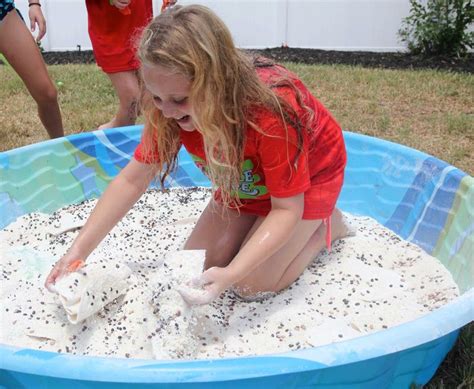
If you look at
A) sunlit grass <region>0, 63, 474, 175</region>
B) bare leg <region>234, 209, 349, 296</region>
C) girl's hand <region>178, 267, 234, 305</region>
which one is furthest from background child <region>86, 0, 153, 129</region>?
girl's hand <region>178, 267, 234, 305</region>

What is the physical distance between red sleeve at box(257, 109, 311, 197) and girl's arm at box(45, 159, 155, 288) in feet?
1.21

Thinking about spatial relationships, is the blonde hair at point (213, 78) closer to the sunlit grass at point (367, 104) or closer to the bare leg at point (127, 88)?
the bare leg at point (127, 88)

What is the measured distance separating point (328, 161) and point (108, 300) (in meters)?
0.72

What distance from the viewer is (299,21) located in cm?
574

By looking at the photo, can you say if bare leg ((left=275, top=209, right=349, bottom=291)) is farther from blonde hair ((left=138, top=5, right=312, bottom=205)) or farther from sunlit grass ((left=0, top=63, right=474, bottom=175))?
sunlit grass ((left=0, top=63, right=474, bottom=175))

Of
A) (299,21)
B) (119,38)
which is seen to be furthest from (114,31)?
(299,21)

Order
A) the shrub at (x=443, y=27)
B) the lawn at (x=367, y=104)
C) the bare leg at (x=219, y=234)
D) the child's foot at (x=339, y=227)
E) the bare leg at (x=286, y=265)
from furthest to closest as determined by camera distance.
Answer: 1. the shrub at (x=443, y=27)
2. the lawn at (x=367, y=104)
3. the child's foot at (x=339, y=227)
4. the bare leg at (x=219, y=234)
5. the bare leg at (x=286, y=265)

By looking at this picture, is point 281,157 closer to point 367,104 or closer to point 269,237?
point 269,237

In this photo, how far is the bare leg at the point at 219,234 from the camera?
72.8 inches

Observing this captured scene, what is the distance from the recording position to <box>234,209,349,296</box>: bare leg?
1.71m

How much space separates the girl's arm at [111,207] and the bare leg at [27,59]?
1031mm

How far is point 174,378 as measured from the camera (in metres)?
1.02

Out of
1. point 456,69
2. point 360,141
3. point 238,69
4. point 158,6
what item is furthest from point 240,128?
point 158,6

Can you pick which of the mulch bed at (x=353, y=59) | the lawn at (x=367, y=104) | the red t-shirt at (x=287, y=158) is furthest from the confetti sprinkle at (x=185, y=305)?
the mulch bed at (x=353, y=59)
